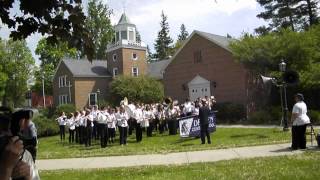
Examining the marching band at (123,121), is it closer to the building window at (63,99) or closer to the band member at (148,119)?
the band member at (148,119)

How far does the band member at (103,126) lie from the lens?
77.0ft

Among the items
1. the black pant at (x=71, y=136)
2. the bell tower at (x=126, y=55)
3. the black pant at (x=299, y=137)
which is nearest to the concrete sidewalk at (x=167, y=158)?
the black pant at (x=299, y=137)

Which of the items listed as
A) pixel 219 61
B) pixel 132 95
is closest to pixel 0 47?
pixel 132 95

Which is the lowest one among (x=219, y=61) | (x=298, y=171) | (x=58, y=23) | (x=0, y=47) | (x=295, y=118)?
(x=298, y=171)

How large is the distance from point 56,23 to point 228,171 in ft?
25.9

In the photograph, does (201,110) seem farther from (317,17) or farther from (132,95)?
(317,17)

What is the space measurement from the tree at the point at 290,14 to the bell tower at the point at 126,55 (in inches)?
626

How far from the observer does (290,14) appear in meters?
59.4

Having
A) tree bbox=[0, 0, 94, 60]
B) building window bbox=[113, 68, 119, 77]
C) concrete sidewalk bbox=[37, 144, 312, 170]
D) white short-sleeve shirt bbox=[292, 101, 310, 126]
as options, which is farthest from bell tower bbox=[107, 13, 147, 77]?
tree bbox=[0, 0, 94, 60]

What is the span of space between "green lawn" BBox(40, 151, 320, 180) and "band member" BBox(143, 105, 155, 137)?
13149 millimetres

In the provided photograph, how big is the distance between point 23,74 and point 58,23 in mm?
76629

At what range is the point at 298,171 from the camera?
11133 mm

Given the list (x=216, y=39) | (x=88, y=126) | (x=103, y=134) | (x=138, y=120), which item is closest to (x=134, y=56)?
(x=216, y=39)

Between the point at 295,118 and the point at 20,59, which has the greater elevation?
the point at 20,59
